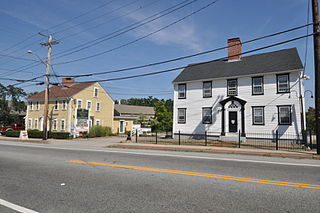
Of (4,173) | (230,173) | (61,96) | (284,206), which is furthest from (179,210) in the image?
(61,96)

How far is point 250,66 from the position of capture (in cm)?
2255

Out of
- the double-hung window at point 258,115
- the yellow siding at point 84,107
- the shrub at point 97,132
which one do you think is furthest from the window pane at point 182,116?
the yellow siding at point 84,107

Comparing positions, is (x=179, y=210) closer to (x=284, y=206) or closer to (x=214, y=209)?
(x=214, y=209)

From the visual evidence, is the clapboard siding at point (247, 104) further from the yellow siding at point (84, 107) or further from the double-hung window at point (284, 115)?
the yellow siding at point (84, 107)

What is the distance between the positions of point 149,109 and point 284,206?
58.8 m

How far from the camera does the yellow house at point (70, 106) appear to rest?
3203cm

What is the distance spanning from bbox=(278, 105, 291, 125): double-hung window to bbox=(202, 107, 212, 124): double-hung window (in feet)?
21.8

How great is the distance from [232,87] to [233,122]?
373 centimetres

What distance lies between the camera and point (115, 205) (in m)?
4.23

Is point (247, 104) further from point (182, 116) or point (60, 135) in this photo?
point (60, 135)

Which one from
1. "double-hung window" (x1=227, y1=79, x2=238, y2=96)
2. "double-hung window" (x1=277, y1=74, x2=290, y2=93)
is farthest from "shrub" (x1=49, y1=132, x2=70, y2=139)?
"double-hung window" (x1=277, y1=74, x2=290, y2=93)

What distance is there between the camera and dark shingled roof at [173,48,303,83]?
20.4 metres

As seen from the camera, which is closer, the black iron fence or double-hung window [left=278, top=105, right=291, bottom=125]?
the black iron fence

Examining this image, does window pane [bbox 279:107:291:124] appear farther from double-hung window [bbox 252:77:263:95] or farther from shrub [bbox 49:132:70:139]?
shrub [bbox 49:132:70:139]
